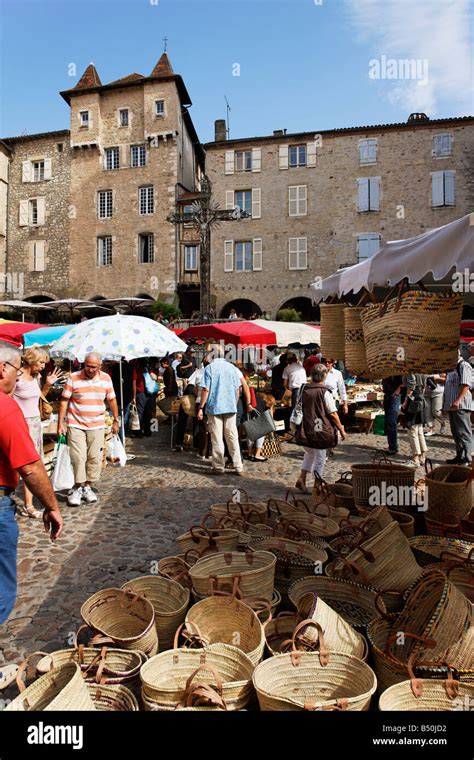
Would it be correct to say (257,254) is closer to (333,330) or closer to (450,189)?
(450,189)

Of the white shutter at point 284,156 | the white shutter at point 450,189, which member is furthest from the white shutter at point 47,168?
the white shutter at point 450,189

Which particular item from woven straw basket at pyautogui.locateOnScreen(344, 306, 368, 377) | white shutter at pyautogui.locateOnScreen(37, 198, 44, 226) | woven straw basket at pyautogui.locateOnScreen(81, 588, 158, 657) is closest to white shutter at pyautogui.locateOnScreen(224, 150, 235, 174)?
white shutter at pyautogui.locateOnScreen(37, 198, 44, 226)

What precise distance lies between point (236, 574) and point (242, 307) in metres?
27.1

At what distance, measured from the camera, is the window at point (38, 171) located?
3189cm

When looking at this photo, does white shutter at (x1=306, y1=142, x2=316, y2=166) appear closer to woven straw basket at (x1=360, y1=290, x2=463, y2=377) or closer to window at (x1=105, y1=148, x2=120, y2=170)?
window at (x1=105, y1=148, x2=120, y2=170)

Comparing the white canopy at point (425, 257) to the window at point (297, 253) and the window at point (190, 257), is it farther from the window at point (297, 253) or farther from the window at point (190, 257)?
the window at point (190, 257)

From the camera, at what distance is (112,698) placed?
88.5 inches

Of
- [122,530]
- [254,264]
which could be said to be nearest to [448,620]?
[122,530]

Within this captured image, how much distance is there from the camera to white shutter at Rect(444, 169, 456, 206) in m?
25.8

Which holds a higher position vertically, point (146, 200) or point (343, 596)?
point (146, 200)

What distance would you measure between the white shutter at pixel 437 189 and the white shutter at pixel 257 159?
30.3ft

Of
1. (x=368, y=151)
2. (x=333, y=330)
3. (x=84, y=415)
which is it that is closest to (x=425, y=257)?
(x=333, y=330)

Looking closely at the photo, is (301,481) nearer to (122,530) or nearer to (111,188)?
(122,530)

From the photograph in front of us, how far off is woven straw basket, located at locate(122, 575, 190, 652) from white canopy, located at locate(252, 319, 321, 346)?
25.6 ft
